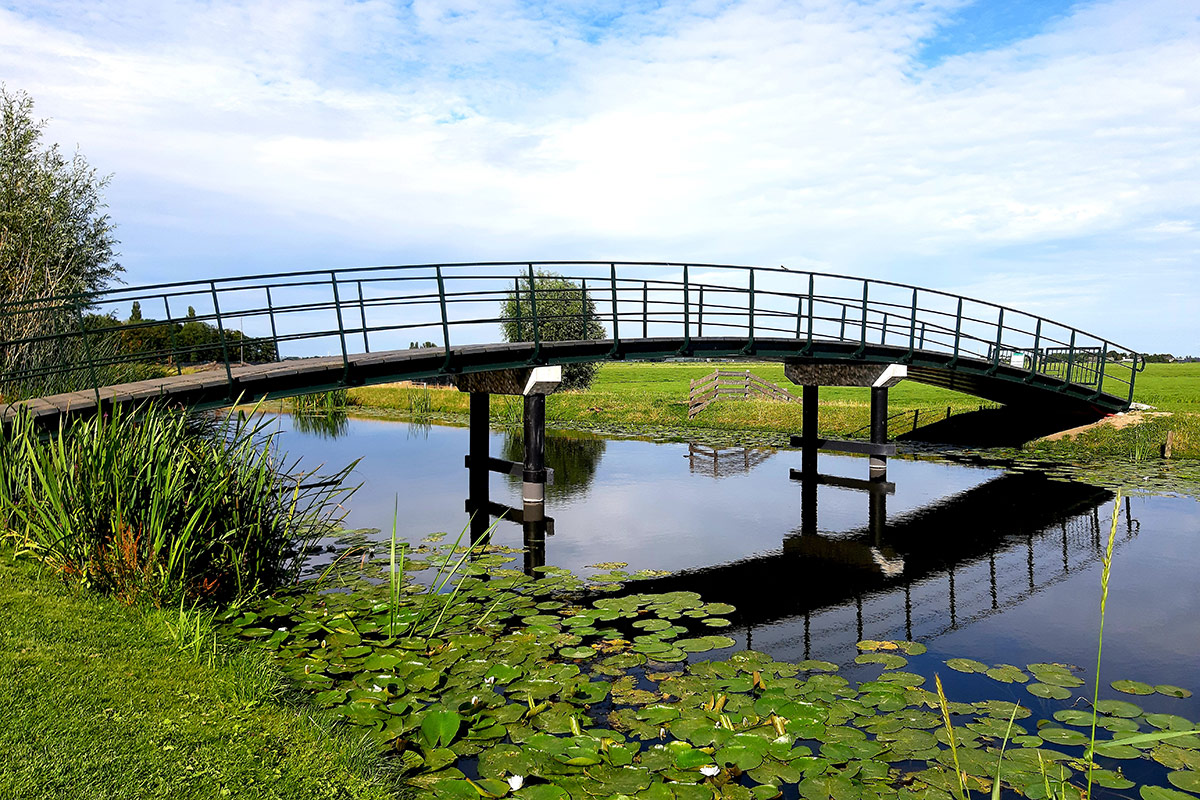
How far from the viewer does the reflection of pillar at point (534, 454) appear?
14.0m

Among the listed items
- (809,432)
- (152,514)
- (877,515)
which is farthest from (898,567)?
(152,514)

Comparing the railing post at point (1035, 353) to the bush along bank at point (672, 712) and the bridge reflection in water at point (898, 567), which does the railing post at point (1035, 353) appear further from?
the bush along bank at point (672, 712)

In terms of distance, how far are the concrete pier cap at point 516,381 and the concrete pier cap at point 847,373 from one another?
22.1ft

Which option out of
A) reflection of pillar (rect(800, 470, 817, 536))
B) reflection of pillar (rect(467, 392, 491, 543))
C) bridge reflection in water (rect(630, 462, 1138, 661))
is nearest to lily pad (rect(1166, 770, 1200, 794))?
bridge reflection in water (rect(630, 462, 1138, 661))

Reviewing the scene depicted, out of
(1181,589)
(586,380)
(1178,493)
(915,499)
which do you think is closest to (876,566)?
(1181,589)

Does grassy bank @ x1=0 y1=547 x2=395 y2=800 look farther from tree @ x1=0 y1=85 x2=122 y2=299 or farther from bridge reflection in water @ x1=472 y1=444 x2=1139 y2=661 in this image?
tree @ x1=0 y1=85 x2=122 y2=299

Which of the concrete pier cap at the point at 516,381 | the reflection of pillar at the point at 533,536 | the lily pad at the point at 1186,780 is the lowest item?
the reflection of pillar at the point at 533,536

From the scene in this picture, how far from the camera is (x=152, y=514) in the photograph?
693cm

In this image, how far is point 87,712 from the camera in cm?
504

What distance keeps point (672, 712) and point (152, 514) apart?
4660 mm

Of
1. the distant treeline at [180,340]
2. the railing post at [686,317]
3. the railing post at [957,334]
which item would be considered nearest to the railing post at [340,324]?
the distant treeline at [180,340]

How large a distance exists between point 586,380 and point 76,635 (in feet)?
110

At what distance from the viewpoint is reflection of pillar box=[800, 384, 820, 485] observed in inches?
720

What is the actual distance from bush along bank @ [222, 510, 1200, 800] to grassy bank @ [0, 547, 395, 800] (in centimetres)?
48
